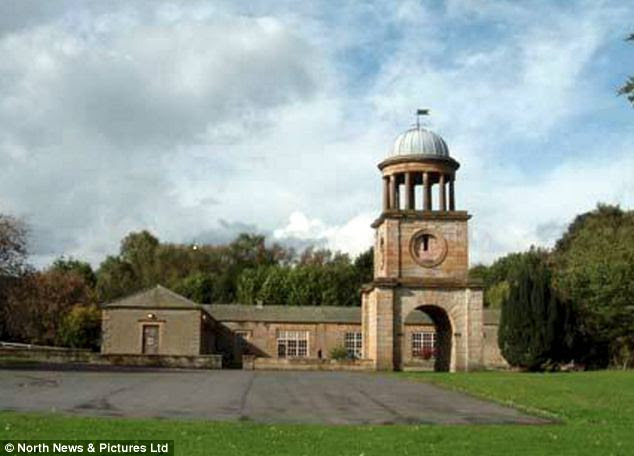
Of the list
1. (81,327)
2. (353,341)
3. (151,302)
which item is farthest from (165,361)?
(81,327)

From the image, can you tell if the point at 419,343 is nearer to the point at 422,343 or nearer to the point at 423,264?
the point at 422,343

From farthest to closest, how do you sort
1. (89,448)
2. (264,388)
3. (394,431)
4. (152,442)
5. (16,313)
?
1. (16,313)
2. (264,388)
3. (394,431)
4. (152,442)
5. (89,448)

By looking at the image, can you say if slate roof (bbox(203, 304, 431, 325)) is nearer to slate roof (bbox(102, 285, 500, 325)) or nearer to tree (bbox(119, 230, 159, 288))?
slate roof (bbox(102, 285, 500, 325))

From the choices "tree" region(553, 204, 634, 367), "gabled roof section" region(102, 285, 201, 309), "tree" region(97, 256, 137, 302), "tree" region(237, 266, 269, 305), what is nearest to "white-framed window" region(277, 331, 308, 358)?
"gabled roof section" region(102, 285, 201, 309)

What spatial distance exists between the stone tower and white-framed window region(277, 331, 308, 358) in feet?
59.2

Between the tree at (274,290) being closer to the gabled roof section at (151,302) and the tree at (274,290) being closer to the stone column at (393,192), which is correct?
the gabled roof section at (151,302)

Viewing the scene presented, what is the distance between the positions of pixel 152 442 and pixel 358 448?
2795mm

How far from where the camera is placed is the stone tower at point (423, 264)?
164 ft

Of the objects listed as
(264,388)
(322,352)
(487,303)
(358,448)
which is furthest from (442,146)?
(358,448)

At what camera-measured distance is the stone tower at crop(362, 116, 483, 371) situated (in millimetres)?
49969

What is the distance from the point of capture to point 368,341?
53.2 meters

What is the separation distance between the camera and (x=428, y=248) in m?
51.5

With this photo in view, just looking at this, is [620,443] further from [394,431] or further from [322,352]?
[322,352]

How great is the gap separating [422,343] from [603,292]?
22292 millimetres
